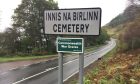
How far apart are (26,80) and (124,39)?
2426cm

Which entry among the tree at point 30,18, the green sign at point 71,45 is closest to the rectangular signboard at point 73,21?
the green sign at point 71,45

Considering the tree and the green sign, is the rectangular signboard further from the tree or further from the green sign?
the tree

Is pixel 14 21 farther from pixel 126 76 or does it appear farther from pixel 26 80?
pixel 126 76

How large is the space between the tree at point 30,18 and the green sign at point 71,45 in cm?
5446

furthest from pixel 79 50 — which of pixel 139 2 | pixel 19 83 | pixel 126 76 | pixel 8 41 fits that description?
pixel 8 41

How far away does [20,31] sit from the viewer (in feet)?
199

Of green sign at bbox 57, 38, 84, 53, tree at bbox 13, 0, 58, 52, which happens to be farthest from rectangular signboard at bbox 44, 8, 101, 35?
tree at bbox 13, 0, 58, 52

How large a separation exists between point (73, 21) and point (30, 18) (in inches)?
2170

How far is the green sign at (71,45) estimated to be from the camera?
18.8 ft

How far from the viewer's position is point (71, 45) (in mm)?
5793

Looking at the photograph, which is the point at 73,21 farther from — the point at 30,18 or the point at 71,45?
the point at 30,18

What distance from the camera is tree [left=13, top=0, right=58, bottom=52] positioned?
60.2 metres

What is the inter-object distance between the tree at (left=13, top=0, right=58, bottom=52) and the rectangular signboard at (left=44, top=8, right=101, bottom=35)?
178 feet

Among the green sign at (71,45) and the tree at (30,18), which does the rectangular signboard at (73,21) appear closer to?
the green sign at (71,45)
